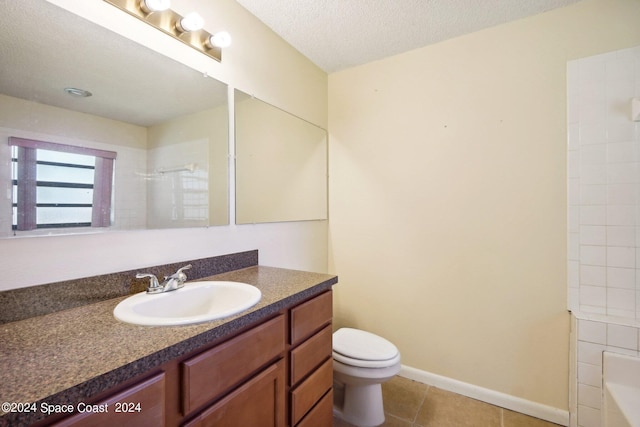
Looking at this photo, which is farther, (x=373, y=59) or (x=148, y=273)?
(x=373, y=59)

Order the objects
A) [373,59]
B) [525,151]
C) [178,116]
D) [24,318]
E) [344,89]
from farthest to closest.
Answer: [344,89], [373,59], [525,151], [178,116], [24,318]

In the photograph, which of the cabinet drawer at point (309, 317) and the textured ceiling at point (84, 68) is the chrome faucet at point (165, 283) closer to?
the cabinet drawer at point (309, 317)

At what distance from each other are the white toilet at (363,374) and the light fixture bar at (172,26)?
1706mm

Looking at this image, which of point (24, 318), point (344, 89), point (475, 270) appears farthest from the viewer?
point (344, 89)

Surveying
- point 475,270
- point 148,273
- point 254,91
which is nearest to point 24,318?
point 148,273

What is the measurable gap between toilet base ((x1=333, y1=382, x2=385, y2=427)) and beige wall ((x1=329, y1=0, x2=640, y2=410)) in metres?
0.52

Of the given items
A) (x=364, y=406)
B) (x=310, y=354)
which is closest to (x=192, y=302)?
(x=310, y=354)

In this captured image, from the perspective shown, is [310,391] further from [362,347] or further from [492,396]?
[492,396]

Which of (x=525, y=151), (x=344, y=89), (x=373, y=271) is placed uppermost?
(x=344, y=89)

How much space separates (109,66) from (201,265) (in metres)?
0.88

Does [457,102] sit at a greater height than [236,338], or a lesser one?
greater

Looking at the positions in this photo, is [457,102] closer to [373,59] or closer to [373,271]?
[373,59]

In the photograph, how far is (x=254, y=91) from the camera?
1.65 metres

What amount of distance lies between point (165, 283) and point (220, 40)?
45.0 inches
